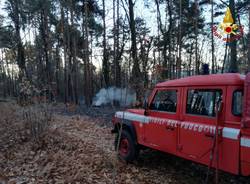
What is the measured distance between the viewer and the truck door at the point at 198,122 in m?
4.42

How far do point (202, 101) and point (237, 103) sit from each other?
69 cm

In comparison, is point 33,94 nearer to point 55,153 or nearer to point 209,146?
point 55,153

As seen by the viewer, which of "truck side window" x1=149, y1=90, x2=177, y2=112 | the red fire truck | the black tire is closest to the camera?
the red fire truck

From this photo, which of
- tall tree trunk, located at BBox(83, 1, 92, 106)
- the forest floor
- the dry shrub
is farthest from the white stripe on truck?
tall tree trunk, located at BBox(83, 1, 92, 106)

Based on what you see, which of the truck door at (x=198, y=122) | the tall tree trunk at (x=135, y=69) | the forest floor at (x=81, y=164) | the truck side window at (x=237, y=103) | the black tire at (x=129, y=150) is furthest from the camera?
the tall tree trunk at (x=135, y=69)

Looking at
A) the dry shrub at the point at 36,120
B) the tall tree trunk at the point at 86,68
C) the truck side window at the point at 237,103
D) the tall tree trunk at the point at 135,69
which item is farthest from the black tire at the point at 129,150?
the tall tree trunk at the point at 86,68

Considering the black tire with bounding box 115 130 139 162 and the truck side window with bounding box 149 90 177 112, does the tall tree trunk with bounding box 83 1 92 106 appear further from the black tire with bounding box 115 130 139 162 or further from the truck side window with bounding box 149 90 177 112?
the truck side window with bounding box 149 90 177 112

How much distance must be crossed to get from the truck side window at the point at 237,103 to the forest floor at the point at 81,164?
2.11m

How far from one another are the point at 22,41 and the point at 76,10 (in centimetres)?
897

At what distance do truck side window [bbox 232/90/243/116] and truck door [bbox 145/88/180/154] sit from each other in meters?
1.23

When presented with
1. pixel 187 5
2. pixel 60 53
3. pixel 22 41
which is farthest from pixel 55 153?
pixel 60 53

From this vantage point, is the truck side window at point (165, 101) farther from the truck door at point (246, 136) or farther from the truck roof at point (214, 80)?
the truck door at point (246, 136)

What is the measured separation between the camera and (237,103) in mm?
4160

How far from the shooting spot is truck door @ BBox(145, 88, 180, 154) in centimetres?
521
